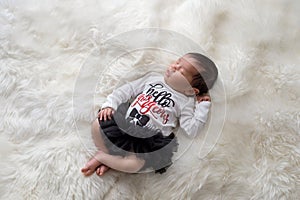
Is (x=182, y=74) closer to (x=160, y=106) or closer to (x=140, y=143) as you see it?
(x=160, y=106)

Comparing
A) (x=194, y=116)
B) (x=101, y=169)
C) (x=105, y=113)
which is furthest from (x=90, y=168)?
(x=194, y=116)

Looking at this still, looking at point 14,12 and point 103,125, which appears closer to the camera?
Result: point 103,125

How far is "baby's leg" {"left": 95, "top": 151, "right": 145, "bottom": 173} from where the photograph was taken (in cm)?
86

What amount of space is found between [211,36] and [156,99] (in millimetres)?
217

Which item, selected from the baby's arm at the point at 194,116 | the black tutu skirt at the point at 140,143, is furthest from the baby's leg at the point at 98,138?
the baby's arm at the point at 194,116

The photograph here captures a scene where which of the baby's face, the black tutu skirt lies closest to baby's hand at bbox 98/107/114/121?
the black tutu skirt

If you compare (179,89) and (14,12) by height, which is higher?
(14,12)

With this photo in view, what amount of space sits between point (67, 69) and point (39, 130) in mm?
172

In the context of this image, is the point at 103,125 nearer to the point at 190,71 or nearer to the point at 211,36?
the point at 190,71

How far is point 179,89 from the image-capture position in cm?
96

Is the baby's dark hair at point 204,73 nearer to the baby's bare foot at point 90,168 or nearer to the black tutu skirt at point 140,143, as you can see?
the black tutu skirt at point 140,143

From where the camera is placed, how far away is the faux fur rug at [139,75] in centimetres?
86

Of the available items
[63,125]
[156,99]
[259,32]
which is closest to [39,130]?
[63,125]

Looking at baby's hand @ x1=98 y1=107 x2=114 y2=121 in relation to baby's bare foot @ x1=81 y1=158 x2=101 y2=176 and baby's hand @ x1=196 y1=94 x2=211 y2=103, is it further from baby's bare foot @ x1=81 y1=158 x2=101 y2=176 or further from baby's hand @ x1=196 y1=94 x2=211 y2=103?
baby's hand @ x1=196 y1=94 x2=211 y2=103
